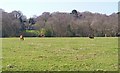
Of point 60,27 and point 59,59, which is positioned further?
point 60,27

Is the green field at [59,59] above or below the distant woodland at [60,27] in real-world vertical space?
below

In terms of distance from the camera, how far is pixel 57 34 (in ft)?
331

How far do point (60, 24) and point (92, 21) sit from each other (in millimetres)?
12568

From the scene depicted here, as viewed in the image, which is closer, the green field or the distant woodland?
the green field

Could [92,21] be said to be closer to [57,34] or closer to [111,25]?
[111,25]

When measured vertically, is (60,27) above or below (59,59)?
above

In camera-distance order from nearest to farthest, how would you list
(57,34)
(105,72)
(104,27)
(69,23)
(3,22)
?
1. (105,72)
2. (3,22)
3. (57,34)
4. (104,27)
5. (69,23)

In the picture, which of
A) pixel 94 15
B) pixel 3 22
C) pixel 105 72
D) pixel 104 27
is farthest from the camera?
pixel 94 15

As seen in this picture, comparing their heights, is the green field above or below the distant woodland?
below

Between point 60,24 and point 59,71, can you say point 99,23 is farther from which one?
point 59,71

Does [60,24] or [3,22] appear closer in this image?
[3,22]

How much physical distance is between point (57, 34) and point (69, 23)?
53.7 ft

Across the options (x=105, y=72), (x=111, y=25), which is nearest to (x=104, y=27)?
(x=111, y=25)

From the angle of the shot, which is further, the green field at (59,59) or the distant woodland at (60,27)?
the distant woodland at (60,27)
